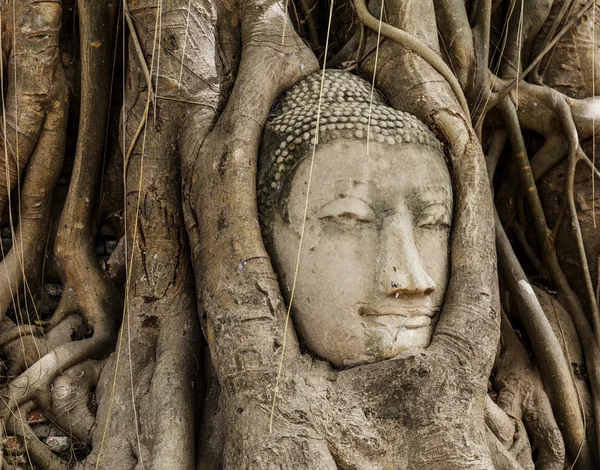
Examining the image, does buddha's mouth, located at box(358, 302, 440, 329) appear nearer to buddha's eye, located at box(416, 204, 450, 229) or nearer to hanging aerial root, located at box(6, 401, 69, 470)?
buddha's eye, located at box(416, 204, 450, 229)

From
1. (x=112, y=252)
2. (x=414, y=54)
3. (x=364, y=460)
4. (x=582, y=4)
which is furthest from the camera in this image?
(x=582, y=4)

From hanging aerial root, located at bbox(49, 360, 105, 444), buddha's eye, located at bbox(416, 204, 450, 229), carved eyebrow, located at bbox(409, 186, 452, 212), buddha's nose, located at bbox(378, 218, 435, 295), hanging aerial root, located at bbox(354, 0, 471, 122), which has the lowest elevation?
hanging aerial root, located at bbox(49, 360, 105, 444)

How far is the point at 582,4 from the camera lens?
3.67 m

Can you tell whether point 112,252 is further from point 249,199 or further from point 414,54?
point 414,54

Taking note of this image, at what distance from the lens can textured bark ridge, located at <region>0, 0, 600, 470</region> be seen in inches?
99.5

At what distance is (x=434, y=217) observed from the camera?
276cm

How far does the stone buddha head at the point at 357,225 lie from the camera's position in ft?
8.54

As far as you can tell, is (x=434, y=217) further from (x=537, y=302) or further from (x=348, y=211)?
(x=537, y=302)

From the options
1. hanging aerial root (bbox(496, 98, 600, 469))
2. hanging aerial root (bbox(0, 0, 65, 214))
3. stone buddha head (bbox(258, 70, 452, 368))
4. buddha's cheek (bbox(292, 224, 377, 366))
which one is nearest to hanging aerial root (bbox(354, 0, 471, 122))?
stone buddha head (bbox(258, 70, 452, 368))

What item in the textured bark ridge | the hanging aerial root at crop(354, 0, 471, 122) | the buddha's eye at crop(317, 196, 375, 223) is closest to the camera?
the textured bark ridge

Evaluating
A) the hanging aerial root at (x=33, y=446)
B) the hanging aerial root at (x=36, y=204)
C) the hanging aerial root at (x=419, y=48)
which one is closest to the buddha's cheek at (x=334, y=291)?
the hanging aerial root at (x=419, y=48)

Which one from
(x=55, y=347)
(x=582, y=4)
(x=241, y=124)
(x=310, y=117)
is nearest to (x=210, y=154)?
(x=241, y=124)

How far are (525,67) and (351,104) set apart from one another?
4.17ft

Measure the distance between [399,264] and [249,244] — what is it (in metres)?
0.47
